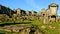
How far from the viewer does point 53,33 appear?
24.9 meters

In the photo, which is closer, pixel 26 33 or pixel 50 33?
pixel 26 33

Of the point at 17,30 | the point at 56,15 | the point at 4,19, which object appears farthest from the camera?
the point at 56,15

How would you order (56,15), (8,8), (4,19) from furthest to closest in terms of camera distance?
1. (8,8)
2. (56,15)
3. (4,19)

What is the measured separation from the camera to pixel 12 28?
79.6ft

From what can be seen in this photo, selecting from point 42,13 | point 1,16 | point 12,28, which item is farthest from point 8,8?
point 12,28

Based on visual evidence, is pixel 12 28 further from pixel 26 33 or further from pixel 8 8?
pixel 8 8

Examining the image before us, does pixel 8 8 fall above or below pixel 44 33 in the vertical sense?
above

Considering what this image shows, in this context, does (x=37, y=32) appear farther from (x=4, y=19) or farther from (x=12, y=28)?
(x=4, y=19)

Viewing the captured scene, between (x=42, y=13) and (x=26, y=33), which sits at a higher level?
(x=42, y=13)

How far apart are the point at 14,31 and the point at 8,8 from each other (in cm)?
5218

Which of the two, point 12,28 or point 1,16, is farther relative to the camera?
point 1,16

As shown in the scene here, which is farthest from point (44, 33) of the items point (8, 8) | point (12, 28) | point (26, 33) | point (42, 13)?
point (8, 8)

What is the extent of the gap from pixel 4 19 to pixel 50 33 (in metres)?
15.7

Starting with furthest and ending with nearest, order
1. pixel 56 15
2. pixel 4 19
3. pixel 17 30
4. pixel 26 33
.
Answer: pixel 56 15 < pixel 4 19 < pixel 17 30 < pixel 26 33
